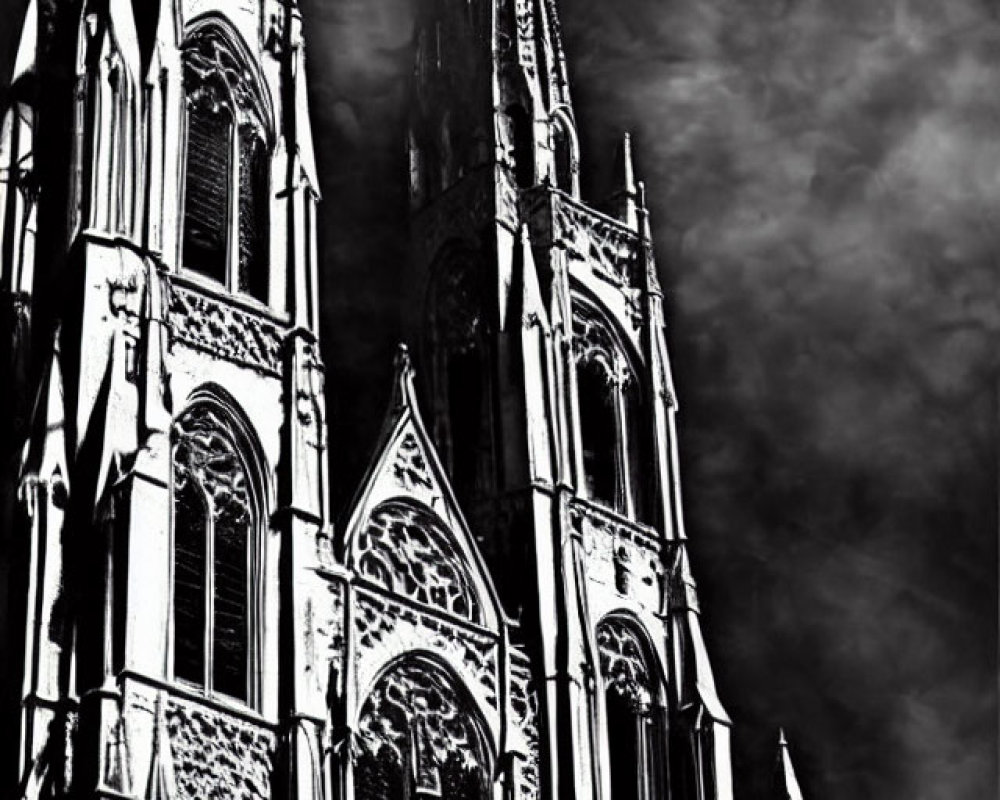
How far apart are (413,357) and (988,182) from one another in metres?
9.00

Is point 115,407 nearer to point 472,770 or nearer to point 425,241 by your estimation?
point 472,770

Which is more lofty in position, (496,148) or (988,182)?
(496,148)

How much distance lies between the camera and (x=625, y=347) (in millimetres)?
46031

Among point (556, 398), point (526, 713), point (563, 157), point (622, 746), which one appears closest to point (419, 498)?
point (526, 713)

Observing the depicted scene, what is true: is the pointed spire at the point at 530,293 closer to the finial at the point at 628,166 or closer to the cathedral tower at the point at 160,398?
the finial at the point at 628,166

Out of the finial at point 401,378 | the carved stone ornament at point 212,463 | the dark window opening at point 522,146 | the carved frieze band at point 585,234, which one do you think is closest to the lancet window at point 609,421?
the carved frieze band at point 585,234

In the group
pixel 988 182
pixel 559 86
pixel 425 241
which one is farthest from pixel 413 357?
pixel 988 182

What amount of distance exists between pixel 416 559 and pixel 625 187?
30.0 feet

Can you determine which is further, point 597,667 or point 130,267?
point 597,667

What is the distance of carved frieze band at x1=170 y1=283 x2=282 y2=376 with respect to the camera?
39.3 m

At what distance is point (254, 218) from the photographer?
137 ft

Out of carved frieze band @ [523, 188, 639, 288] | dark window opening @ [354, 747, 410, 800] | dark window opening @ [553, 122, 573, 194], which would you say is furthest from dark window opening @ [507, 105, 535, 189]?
dark window opening @ [354, 747, 410, 800]

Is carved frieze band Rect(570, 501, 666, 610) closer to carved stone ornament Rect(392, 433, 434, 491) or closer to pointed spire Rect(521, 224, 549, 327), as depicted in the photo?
carved stone ornament Rect(392, 433, 434, 491)

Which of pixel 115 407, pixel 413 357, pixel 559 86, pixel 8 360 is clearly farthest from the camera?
pixel 559 86
